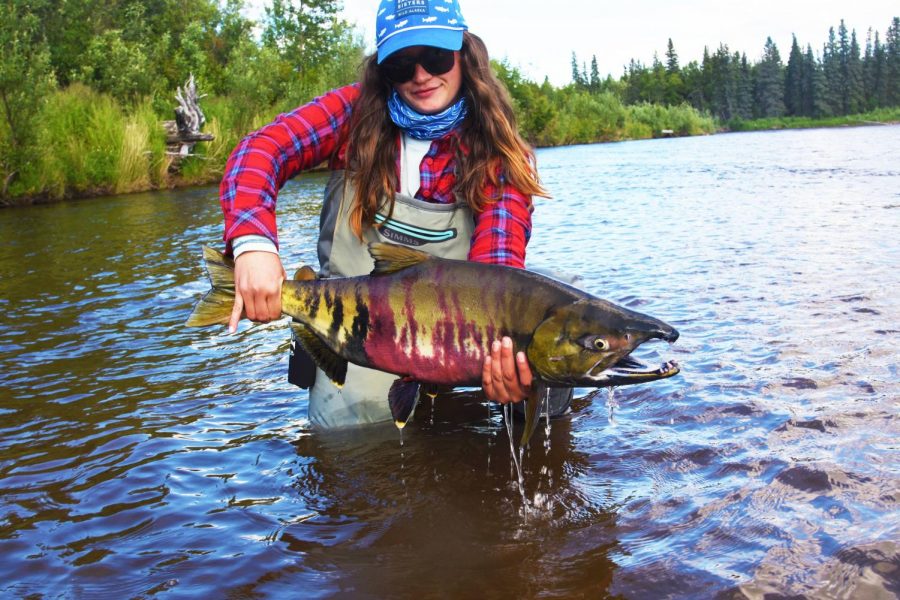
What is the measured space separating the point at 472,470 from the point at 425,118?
1.82 m

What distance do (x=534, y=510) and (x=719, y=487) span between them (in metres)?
0.85

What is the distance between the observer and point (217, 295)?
327 cm

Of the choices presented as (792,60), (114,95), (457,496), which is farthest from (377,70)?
(792,60)

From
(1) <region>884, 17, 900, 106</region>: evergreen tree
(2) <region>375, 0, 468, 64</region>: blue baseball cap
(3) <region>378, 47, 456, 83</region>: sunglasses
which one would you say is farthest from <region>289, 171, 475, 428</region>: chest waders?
(1) <region>884, 17, 900, 106</region>: evergreen tree

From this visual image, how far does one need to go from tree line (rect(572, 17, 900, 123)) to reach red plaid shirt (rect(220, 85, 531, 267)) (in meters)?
105

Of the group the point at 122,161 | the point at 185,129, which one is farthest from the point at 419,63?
the point at 185,129

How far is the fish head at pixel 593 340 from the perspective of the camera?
9.20ft

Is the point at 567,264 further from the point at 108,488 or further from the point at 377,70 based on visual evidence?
the point at 108,488

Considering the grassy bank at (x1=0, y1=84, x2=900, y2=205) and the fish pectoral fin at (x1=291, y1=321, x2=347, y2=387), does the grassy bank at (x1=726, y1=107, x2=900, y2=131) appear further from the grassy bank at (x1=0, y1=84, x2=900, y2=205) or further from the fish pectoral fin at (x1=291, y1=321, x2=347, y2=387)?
the fish pectoral fin at (x1=291, y1=321, x2=347, y2=387)

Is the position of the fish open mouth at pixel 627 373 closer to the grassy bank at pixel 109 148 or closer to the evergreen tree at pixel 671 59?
the grassy bank at pixel 109 148

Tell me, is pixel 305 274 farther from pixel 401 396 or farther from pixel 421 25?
pixel 421 25

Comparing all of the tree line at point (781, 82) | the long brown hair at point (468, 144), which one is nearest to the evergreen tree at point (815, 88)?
the tree line at point (781, 82)

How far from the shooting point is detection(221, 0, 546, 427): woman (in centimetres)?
381

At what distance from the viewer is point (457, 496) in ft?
11.9
